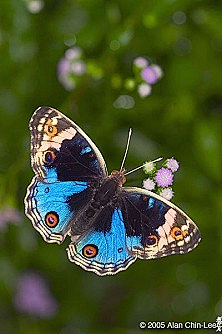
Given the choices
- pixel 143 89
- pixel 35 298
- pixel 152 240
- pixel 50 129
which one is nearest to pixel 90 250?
pixel 152 240

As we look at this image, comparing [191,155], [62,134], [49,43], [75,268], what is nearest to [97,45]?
[49,43]

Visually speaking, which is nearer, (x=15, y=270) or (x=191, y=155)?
(x=191, y=155)

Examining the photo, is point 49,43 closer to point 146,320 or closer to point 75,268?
point 75,268

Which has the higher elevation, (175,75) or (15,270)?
(175,75)

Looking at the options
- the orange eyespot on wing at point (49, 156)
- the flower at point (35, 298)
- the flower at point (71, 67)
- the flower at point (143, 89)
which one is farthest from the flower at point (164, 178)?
the flower at point (35, 298)

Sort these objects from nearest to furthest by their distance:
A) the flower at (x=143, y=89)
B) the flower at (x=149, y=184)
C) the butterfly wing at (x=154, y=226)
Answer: the butterfly wing at (x=154, y=226) < the flower at (x=149, y=184) < the flower at (x=143, y=89)

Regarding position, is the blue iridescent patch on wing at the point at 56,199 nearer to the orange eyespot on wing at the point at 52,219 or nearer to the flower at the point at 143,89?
the orange eyespot on wing at the point at 52,219
